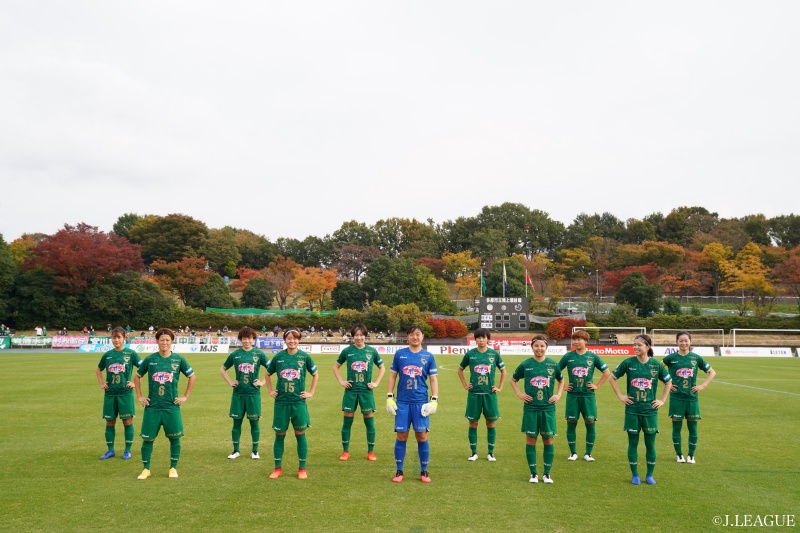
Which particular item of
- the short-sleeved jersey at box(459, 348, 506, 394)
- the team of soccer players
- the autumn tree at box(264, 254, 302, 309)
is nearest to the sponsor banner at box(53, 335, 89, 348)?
A: the autumn tree at box(264, 254, 302, 309)

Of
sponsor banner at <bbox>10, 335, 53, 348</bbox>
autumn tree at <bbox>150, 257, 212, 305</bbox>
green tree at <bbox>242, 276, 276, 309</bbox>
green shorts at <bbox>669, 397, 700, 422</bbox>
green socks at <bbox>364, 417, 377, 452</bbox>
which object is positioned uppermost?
autumn tree at <bbox>150, 257, 212, 305</bbox>

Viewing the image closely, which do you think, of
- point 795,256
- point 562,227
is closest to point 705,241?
point 795,256

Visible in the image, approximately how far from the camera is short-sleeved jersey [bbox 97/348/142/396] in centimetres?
955

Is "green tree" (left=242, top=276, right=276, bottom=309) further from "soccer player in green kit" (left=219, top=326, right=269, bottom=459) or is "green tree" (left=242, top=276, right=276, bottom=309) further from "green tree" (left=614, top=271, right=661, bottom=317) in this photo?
"soccer player in green kit" (left=219, top=326, right=269, bottom=459)

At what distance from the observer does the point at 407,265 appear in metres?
63.0

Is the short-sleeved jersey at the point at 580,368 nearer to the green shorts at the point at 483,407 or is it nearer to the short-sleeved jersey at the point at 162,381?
the green shorts at the point at 483,407

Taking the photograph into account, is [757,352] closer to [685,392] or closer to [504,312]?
[504,312]

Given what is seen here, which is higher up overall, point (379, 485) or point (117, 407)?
point (117, 407)

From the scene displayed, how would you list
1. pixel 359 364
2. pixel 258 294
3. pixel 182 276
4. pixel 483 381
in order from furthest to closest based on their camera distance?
pixel 258 294
pixel 182 276
pixel 359 364
pixel 483 381

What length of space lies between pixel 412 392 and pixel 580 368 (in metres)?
3.15

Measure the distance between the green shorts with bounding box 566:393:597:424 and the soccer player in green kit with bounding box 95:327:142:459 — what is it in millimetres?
7338

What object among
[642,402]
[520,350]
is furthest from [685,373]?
[520,350]

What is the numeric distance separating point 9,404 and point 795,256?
5993cm

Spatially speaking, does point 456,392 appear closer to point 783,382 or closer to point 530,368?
point 530,368
